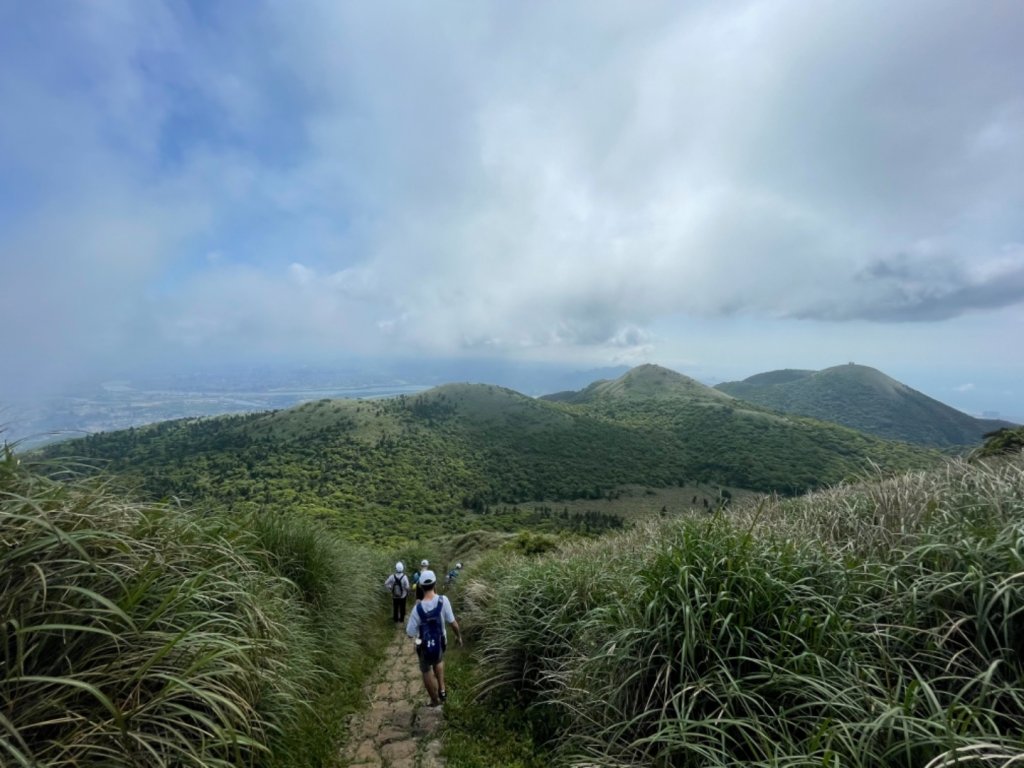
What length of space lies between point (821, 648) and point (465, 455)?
309ft

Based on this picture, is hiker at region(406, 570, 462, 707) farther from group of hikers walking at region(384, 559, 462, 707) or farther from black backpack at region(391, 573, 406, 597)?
black backpack at region(391, 573, 406, 597)

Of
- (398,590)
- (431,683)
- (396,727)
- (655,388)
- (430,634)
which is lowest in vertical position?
(398,590)

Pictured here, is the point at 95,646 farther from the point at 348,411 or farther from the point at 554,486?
the point at 348,411

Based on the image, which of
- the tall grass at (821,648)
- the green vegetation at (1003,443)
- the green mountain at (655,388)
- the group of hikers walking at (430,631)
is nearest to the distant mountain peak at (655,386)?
the green mountain at (655,388)

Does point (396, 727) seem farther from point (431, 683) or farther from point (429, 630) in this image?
point (429, 630)

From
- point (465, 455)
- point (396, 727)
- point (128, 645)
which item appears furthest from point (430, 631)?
point (465, 455)

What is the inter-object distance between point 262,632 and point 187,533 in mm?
1191

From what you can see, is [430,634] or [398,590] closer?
[430,634]

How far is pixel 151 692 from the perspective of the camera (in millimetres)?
2625

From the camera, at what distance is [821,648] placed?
3.02 metres

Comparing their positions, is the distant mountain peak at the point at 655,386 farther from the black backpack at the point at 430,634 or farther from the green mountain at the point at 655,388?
the black backpack at the point at 430,634

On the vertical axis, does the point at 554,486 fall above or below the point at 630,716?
below

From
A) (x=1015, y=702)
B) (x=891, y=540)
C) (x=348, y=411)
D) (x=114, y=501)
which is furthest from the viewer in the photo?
(x=348, y=411)

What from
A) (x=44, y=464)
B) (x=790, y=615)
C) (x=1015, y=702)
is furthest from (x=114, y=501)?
(x=1015, y=702)
